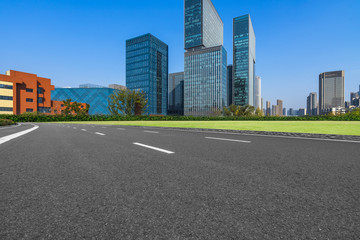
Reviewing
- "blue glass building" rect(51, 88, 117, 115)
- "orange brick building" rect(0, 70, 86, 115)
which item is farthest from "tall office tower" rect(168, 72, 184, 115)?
"orange brick building" rect(0, 70, 86, 115)

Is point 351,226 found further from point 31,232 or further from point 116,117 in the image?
point 116,117

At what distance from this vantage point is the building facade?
2466 inches

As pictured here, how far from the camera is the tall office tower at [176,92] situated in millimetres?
183625

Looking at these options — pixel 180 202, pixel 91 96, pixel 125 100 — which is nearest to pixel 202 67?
pixel 91 96

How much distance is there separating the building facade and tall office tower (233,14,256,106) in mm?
125796

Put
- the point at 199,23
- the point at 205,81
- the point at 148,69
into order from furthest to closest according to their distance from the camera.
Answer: the point at 199,23 → the point at 148,69 → the point at 205,81

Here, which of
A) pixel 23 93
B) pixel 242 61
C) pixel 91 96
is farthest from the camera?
pixel 242 61

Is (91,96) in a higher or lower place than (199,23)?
lower

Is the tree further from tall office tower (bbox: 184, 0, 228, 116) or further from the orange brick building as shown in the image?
tall office tower (bbox: 184, 0, 228, 116)

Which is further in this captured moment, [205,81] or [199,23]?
[199,23]

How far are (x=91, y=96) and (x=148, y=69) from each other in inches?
1607

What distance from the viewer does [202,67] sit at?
130 meters

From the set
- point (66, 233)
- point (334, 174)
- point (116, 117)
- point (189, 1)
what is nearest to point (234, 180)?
point (334, 174)

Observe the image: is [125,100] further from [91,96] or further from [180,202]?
[180,202]
